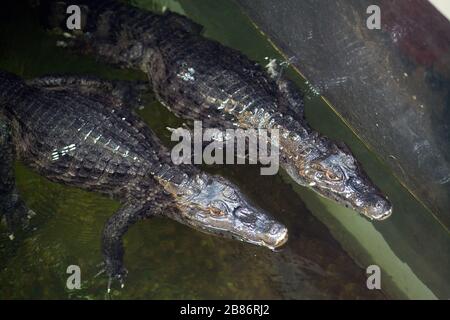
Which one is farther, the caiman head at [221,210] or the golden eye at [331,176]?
the golden eye at [331,176]

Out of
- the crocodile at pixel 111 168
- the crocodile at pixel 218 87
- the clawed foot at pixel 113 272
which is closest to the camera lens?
the crocodile at pixel 111 168

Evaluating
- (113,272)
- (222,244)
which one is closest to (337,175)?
(222,244)

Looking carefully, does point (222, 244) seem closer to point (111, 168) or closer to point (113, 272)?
point (113, 272)

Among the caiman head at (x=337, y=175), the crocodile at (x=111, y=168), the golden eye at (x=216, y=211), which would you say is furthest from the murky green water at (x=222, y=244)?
the golden eye at (x=216, y=211)

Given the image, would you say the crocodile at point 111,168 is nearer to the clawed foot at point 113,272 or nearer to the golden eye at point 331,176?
the clawed foot at point 113,272

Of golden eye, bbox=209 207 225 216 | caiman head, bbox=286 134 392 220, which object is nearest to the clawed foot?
golden eye, bbox=209 207 225 216

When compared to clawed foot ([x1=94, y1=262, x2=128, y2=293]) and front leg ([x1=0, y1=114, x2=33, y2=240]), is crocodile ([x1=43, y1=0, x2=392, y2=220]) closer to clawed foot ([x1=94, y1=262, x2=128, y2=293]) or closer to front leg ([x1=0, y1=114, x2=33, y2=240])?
front leg ([x1=0, y1=114, x2=33, y2=240])
